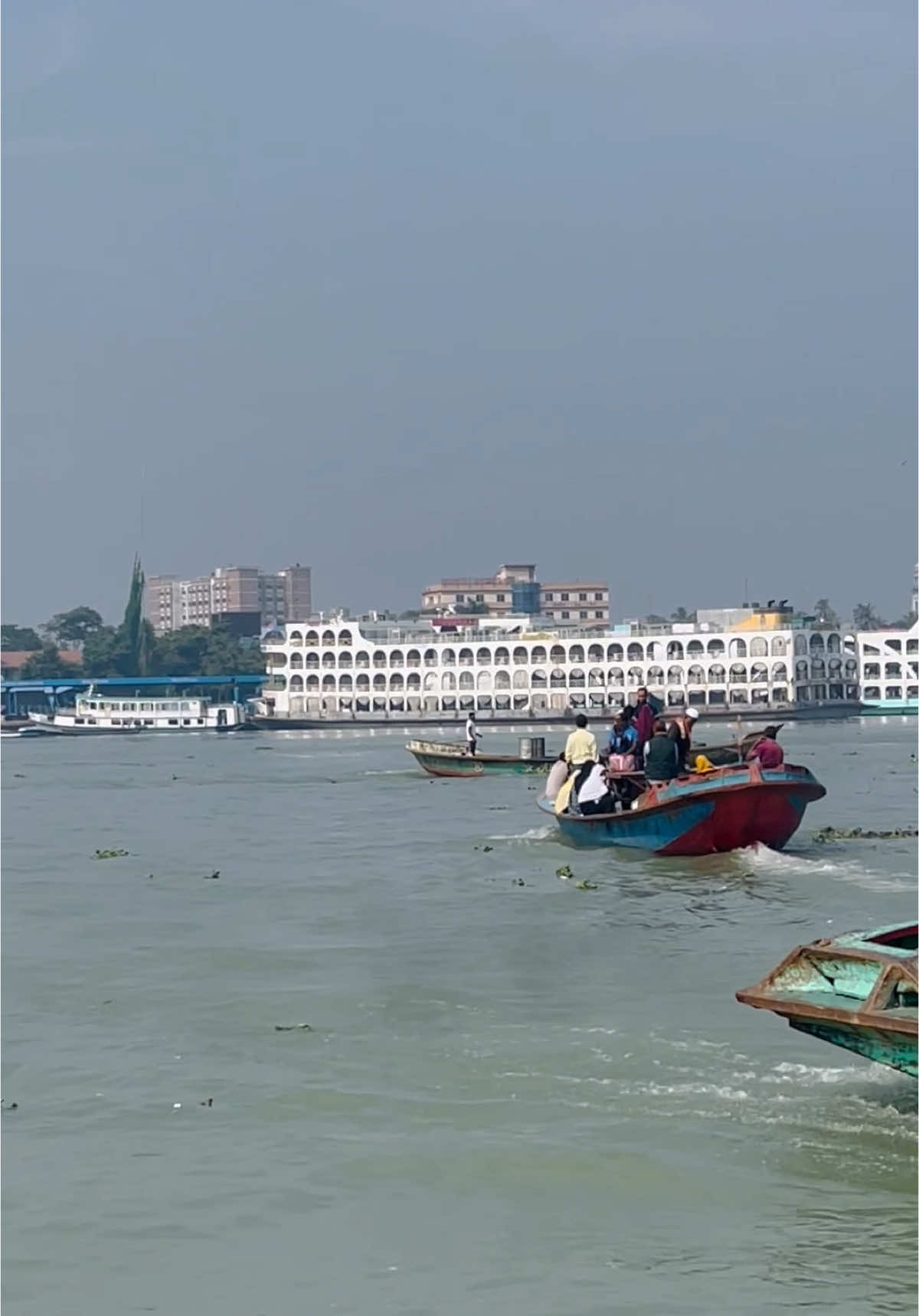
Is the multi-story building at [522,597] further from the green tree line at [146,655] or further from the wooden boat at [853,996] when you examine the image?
the wooden boat at [853,996]

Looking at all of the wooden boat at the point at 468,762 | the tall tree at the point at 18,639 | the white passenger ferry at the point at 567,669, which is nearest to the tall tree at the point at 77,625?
the tall tree at the point at 18,639

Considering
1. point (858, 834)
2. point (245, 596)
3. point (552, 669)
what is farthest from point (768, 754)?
point (245, 596)

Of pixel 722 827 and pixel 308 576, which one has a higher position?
pixel 308 576

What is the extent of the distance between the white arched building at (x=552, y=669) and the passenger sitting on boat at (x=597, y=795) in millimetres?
65410

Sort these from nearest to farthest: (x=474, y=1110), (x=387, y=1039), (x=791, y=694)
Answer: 1. (x=474, y=1110)
2. (x=387, y=1039)
3. (x=791, y=694)

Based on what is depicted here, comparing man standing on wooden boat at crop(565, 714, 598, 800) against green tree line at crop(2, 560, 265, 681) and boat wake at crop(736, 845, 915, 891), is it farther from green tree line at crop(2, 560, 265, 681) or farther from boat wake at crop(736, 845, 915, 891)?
green tree line at crop(2, 560, 265, 681)

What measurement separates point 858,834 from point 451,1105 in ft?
40.9

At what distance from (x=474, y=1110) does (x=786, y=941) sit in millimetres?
4644

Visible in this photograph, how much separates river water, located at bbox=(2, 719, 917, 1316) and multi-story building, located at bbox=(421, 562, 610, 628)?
92506 millimetres

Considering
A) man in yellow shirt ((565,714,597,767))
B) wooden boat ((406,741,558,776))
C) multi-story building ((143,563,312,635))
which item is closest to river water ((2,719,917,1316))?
man in yellow shirt ((565,714,597,767))

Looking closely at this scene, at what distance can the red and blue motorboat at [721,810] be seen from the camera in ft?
55.5

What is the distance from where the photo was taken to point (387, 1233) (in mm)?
7324

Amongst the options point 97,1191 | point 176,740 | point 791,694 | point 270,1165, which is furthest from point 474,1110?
point 791,694

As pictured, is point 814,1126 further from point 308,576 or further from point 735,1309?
point 308,576
